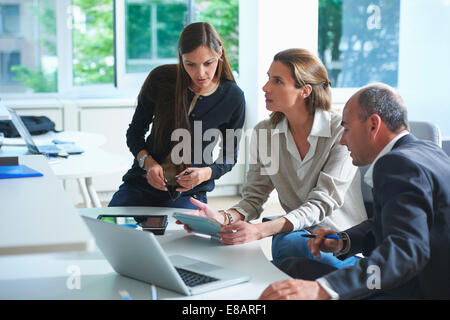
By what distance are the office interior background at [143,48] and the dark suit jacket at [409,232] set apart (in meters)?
3.84

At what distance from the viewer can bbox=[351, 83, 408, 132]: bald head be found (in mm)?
1654

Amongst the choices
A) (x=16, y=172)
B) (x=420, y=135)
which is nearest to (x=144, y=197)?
(x=16, y=172)

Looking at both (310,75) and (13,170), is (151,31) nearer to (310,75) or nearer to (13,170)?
(310,75)

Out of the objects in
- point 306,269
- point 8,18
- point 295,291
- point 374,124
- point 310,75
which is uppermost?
point 8,18

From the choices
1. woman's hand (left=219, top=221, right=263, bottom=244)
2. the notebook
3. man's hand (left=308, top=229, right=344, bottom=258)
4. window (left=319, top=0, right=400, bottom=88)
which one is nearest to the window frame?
window (left=319, top=0, right=400, bottom=88)

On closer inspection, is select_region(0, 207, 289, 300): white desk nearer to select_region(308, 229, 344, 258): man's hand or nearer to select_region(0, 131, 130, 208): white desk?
select_region(308, 229, 344, 258): man's hand

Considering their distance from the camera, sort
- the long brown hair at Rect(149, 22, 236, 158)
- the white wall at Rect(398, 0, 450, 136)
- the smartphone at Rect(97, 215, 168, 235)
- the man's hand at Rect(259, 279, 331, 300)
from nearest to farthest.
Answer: the man's hand at Rect(259, 279, 331, 300), the smartphone at Rect(97, 215, 168, 235), the long brown hair at Rect(149, 22, 236, 158), the white wall at Rect(398, 0, 450, 136)

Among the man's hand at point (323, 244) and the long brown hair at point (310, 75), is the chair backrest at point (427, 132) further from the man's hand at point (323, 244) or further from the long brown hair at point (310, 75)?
the man's hand at point (323, 244)

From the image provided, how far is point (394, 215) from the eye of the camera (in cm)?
142

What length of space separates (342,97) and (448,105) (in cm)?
94

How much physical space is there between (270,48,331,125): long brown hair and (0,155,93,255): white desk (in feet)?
3.23

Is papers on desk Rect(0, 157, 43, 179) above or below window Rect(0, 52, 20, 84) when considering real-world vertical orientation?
below

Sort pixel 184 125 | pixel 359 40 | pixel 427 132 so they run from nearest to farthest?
pixel 427 132 < pixel 184 125 < pixel 359 40

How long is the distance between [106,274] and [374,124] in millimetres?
798
